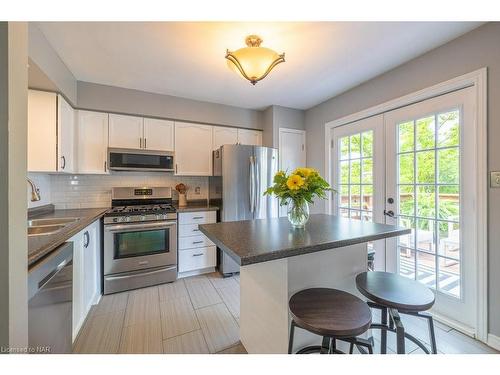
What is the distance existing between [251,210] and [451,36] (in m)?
2.56

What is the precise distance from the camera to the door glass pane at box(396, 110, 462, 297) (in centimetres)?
186

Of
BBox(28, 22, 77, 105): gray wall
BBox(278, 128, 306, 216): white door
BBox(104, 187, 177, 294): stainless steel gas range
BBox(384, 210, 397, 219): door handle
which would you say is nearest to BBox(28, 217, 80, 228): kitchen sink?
BBox(104, 187, 177, 294): stainless steel gas range

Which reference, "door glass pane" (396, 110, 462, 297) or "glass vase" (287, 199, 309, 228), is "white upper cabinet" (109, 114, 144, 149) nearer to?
"glass vase" (287, 199, 309, 228)

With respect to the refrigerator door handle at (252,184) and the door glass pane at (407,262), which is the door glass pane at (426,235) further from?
the refrigerator door handle at (252,184)

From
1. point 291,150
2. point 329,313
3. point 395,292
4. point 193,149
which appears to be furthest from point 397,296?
point 193,149

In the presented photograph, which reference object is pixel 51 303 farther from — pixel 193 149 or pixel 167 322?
pixel 193 149

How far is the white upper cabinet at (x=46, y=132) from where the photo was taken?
206 centimetres

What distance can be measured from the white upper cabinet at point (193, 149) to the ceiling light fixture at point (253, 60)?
1.64m

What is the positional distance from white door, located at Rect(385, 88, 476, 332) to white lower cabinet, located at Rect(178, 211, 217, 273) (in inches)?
85.8

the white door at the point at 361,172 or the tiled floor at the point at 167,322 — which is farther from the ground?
the white door at the point at 361,172

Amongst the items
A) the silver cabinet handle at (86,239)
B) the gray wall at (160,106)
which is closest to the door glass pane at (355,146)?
the gray wall at (160,106)

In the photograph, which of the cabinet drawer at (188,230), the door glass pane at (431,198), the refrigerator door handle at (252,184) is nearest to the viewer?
the door glass pane at (431,198)
